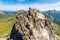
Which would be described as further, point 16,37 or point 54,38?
point 54,38

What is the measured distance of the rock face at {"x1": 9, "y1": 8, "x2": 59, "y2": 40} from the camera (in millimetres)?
66688

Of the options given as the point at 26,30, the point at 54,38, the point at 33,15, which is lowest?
the point at 54,38

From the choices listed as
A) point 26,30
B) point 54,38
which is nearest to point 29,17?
point 26,30

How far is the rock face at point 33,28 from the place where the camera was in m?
66.7

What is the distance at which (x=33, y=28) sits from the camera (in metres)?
67.7

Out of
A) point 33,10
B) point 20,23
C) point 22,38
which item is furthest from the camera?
point 33,10

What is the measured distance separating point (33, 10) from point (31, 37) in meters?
15.1

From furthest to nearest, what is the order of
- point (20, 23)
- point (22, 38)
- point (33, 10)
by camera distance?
1. point (33, 10)
2. point (20, 23)
3. point (22, 38)

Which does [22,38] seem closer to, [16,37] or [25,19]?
[16,37]

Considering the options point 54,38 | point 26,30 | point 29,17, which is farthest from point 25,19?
point 54,38

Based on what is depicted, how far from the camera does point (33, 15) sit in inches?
2918

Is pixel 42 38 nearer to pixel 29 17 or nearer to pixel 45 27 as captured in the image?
pixel 45 27

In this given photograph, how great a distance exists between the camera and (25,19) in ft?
237

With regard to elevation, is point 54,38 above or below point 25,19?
below
